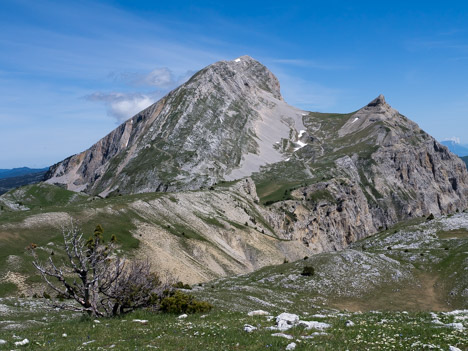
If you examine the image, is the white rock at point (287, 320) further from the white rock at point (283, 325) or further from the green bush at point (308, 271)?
the green bush at point (308, 271)

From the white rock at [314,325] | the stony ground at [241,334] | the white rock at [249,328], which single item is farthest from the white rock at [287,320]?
the white rock at [249,328]

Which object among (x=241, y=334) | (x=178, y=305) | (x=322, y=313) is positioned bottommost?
(x=322, y=313)

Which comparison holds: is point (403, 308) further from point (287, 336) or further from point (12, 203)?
point (12, 203)

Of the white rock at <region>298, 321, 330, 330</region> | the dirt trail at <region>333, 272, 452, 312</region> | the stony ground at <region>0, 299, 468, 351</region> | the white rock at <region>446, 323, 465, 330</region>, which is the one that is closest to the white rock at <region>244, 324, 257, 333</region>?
the stony ground at <region>0, 299, 468, 351</region>

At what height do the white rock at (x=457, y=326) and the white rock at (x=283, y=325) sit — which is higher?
the white rock at (x=457, y=326)

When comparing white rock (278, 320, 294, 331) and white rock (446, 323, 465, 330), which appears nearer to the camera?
white rock (446, 323, 465, 330)

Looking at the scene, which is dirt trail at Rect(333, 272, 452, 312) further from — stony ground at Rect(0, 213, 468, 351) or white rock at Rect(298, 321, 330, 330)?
white rock at Rect(298, 321, 330, 330)

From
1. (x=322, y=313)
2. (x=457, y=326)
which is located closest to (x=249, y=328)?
(x=457, y=326)

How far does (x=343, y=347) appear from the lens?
15922mm

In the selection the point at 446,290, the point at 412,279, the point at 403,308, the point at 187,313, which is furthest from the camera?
the point at 412,279

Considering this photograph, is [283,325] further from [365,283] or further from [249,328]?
[365,283]

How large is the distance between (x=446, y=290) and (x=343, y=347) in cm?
5588

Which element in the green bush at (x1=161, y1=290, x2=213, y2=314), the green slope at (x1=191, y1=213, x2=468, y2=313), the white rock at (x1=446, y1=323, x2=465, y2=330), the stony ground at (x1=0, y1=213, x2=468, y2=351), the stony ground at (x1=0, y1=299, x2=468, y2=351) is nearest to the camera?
the stony ground at (x1=0, y1=299, x2=468, y2=351)

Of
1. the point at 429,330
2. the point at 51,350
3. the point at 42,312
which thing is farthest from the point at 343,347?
the point at 42,312
